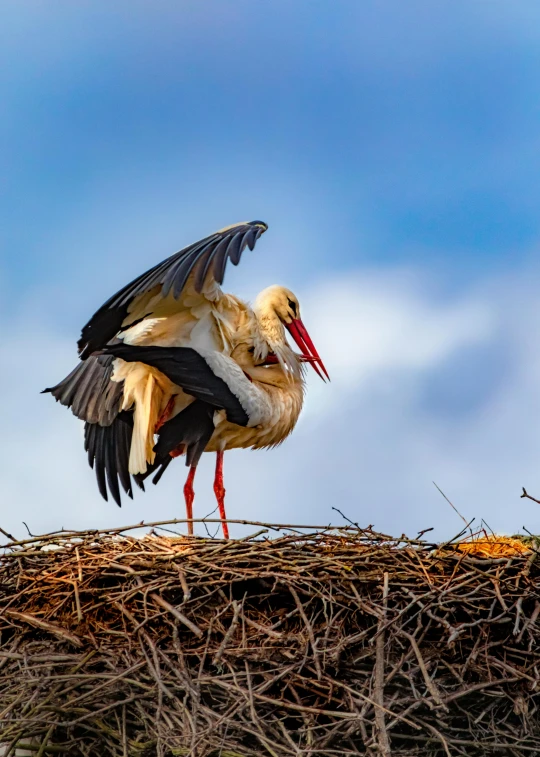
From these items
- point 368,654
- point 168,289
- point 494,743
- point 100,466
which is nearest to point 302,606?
point 368,654

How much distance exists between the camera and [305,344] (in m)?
6.11

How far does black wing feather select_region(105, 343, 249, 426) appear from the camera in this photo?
15.8 feet

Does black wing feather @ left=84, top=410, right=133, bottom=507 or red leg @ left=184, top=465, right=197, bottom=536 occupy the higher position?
black wing feather @ left=84, top=410, right=133, bottom=507

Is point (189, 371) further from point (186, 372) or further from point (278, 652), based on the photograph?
point (278, 652)

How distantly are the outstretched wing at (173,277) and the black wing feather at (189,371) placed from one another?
165mm

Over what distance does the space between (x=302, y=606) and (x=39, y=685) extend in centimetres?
98

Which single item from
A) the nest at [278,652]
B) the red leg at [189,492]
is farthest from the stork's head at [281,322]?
the nest at [278,652]

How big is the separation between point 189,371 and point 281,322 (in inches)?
44.0

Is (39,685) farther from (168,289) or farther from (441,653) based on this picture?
(168,289)

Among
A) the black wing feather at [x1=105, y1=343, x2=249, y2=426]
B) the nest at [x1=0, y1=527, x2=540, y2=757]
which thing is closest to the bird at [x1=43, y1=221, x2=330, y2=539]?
the black wing feather at [x1=105, y1=343, x2=249, y2=426]

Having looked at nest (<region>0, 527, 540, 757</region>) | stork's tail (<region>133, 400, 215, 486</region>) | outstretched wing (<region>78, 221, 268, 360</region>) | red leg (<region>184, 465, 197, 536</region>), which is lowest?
nest (<region>0, 527, 540, 757</region>)

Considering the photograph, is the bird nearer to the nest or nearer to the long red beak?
the long red beak

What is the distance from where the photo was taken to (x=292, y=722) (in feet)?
12.4

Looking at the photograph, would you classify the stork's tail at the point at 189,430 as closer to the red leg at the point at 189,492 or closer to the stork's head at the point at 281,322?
the red leg at the point at 189,492
